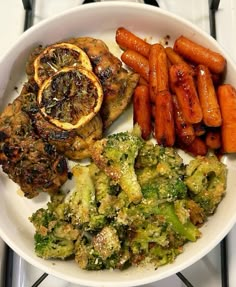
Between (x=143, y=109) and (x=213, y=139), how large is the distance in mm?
211

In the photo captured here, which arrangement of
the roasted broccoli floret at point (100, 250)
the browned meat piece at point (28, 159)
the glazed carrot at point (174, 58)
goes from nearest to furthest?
the roasted broccoli floret at point (100, 250) → the browned meat piece at point (28, 159) → the glazed carrot at point (174, 58)

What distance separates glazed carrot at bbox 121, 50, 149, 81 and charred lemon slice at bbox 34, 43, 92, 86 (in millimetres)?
136

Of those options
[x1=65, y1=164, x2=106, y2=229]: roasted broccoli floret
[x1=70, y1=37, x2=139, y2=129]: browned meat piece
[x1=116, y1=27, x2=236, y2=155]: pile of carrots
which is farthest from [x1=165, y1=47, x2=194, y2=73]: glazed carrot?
[x1=65, y1=164, x2=106, y2=229]: roasted broccoli floret

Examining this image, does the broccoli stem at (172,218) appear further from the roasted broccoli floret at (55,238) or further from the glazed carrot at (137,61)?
the glazed carrot at (137,61)

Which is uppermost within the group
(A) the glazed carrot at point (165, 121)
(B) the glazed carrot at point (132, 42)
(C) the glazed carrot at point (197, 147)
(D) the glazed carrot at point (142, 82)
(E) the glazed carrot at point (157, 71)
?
(B) the glazed carrot at point (132, 42)

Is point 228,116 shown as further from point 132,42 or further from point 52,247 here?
point 52,247

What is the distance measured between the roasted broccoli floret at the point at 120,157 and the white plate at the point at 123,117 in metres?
0.14

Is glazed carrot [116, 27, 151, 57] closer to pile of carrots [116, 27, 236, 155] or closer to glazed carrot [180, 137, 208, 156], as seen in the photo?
pile of carrots [116, 27, 236, 155]

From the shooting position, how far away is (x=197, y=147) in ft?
5.22

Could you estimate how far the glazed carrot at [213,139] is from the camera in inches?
62.6

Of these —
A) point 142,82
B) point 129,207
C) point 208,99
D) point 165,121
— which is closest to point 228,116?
point 208,99

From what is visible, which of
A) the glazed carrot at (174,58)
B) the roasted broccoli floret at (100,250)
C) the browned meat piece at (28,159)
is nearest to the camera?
the roasted broccoli floret at (100,250)

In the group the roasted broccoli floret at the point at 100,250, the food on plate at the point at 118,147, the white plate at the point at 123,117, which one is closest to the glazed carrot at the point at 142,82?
the food on plate at the point at 118,147

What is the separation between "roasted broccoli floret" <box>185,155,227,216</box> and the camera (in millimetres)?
1498
